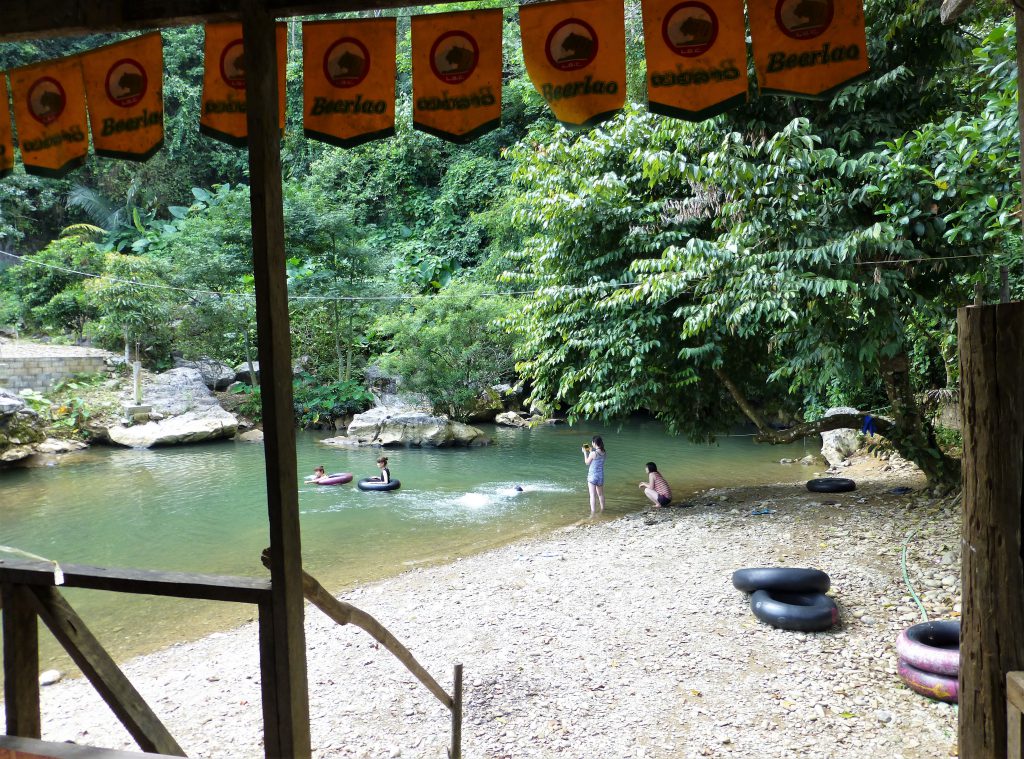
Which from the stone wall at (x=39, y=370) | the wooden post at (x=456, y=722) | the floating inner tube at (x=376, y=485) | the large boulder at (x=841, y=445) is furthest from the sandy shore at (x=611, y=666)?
the stone wall at (x=39, y=370)

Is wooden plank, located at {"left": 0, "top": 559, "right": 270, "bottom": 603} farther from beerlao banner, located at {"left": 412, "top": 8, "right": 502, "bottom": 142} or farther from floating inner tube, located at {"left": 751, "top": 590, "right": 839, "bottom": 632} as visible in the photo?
floating inner tube, located at {"left": 751, "top": 590, "right": 839, "bottom": 632}

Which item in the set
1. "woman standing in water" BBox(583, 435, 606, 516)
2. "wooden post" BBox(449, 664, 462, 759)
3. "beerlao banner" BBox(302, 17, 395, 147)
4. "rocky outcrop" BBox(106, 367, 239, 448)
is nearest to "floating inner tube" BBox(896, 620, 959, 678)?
Answer: "wooden post" BBox(449, 664, 462, 759)

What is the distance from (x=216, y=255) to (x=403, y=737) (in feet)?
59.1

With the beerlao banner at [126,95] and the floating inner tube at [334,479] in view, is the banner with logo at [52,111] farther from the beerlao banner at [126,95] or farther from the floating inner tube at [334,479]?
the floating inner tube at [334,479]

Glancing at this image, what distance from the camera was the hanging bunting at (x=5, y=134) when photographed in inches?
119

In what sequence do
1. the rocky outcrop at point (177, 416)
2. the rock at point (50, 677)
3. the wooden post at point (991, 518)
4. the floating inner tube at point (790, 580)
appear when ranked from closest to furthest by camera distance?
the wooden post at point (991, 518), the floating inner tube at point (790, 580), the rock at point (50, 677), the rocky outcrop at point (177, 416)

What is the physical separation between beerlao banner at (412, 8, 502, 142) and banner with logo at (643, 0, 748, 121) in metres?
0.57

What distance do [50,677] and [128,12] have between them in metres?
5.72

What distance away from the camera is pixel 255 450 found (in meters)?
17.9

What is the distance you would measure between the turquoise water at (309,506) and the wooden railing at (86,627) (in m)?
4.23

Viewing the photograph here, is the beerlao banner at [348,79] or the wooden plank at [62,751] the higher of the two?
the beerlao banner at [348,79]

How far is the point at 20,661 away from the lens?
8.55ft

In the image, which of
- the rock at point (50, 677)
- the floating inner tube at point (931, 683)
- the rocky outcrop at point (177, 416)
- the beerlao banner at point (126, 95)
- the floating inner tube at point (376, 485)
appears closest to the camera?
the beerlao banner at point (126, 95)

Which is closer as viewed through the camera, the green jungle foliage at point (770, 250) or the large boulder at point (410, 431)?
the green jungle foliage at point (770, 250)
